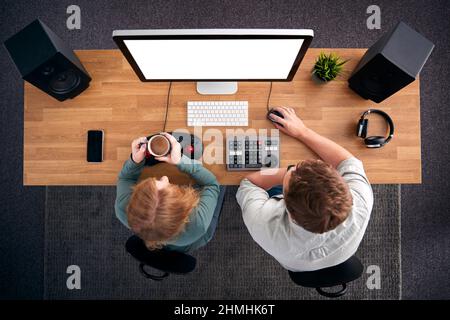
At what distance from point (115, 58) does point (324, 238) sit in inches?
42.5

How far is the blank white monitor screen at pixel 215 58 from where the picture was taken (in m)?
1.00

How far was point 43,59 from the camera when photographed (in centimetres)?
117

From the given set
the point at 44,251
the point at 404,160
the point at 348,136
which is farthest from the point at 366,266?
the point at 44,251

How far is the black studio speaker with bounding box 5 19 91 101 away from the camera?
117 centimetres

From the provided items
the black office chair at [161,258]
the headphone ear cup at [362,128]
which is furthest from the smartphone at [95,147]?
the headphone ear cup at [362,128]

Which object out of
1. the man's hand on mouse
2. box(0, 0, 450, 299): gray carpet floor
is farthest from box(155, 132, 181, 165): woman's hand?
box(0, 0, 450, 299): gray carpet floor

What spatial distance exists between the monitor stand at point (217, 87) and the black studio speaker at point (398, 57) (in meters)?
0.50

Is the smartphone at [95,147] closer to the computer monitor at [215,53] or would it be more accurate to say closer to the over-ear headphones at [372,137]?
the computer monitor at [215,53]

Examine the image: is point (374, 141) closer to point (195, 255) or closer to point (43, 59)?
point (195, 255)

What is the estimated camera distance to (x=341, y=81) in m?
1.35

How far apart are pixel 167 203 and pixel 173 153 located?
216 millimetres

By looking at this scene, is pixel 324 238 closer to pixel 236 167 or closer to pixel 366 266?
pixel 236 167

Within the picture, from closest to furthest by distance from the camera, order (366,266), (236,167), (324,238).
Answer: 1. (324,238)
2. (236,167)
3. (366,266)

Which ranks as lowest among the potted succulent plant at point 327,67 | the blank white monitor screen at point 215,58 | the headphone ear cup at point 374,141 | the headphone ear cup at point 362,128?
the headphone ear cup at point 374,141
